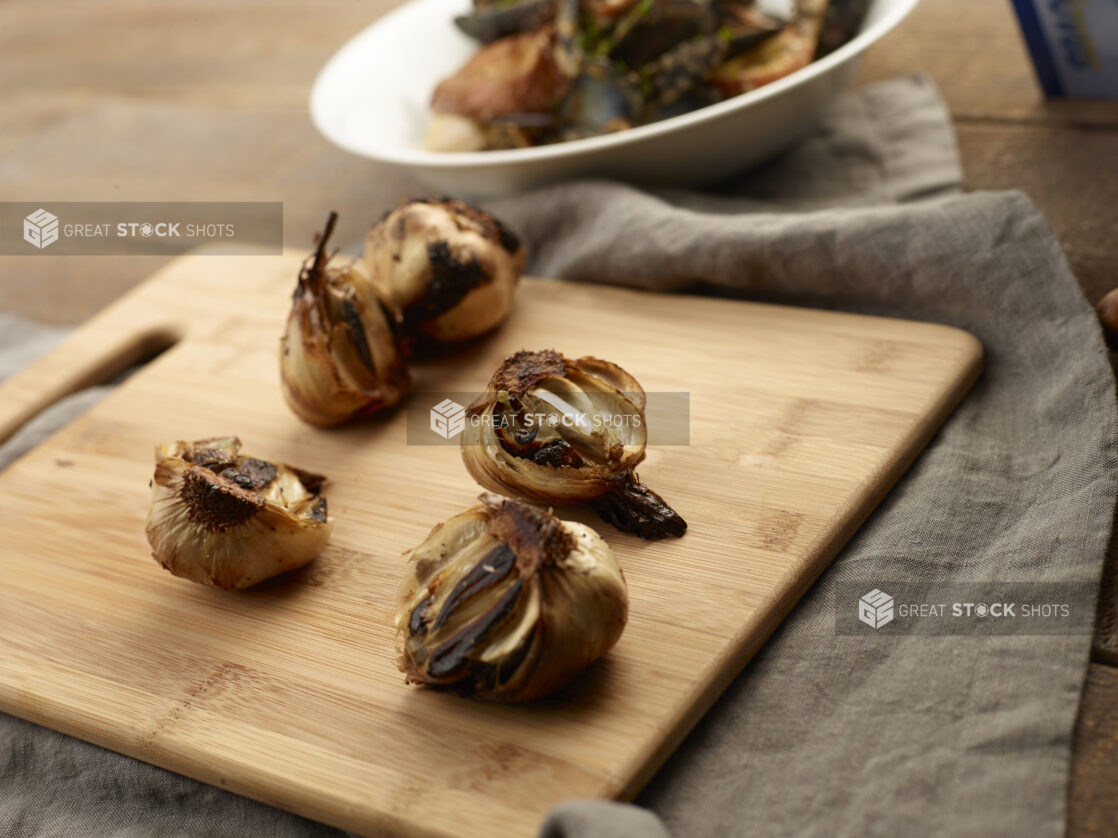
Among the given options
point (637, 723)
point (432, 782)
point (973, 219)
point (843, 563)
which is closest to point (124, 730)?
point (432, 782)

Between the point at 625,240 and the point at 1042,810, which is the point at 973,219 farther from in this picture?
the point at 1042,810

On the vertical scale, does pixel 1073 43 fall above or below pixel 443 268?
above

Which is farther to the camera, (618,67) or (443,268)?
(618,67)
